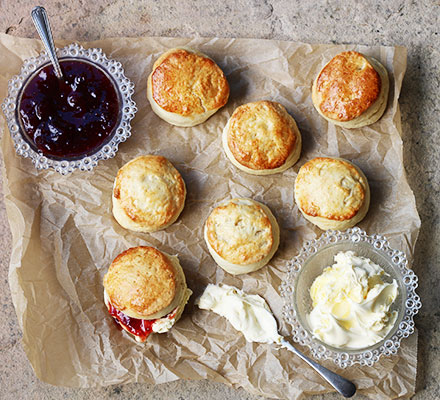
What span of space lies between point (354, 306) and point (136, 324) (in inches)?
58.1

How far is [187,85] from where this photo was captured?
3967 mm

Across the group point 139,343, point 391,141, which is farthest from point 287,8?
point 139,343

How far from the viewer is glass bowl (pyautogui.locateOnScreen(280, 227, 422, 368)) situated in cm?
363

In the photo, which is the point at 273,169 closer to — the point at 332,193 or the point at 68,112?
the point at 332,193

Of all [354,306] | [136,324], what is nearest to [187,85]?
[136,324]

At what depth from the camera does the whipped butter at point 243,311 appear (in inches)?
157

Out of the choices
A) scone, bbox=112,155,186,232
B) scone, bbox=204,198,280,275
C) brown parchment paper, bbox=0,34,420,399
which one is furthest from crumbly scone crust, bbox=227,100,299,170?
scone, bbox=112,155,186,232

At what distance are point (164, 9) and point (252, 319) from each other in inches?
92.1

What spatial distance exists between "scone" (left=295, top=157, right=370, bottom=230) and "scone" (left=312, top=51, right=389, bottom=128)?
334 mm

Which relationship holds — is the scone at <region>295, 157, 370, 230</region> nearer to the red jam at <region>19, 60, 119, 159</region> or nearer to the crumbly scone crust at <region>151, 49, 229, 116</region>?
the crumbly scone crust at <region>151, 49, 229, 116</region>

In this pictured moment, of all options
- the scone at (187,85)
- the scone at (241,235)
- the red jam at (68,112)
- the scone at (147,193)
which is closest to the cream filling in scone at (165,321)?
the scone at (241,235)

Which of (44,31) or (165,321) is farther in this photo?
(165,321)

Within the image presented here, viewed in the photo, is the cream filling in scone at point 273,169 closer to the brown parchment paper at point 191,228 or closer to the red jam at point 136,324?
the brown parchment paper at point 191,228

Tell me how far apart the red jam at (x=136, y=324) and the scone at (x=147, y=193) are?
0.60m
